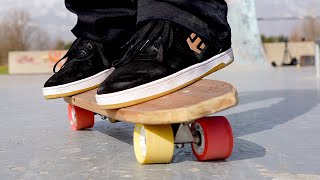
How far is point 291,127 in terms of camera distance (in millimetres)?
1477

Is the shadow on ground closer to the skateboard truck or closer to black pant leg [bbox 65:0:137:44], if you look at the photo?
the skateboard truck

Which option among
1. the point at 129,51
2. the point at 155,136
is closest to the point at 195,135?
the point at 155,136

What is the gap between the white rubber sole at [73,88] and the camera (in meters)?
1.28

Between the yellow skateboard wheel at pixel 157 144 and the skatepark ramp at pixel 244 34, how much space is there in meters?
8.47

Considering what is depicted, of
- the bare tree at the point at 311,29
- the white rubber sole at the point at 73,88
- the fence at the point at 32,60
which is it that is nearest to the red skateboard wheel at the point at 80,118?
the white rubber sole at the point at 73,88

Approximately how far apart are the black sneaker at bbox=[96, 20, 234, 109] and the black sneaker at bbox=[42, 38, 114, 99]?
271 mm

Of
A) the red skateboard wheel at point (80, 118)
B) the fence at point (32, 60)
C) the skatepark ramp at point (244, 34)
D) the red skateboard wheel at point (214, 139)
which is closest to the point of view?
the red skateboard wheel at point (214, 139)

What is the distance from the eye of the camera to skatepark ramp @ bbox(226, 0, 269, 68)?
9.27 meters

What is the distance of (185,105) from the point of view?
2.77 ft

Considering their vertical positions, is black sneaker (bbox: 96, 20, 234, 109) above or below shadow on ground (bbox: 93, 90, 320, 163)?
above

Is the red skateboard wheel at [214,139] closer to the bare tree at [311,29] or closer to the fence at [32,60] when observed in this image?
the fence at [32,60]

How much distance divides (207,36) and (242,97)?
164 cm

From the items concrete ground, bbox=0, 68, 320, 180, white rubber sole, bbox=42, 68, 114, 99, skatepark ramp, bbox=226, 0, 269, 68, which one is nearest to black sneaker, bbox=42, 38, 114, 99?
white rubber sole, bbox=42, 68, 114, 99

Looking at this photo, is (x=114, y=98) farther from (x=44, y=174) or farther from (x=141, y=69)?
(x=44, y=174)
